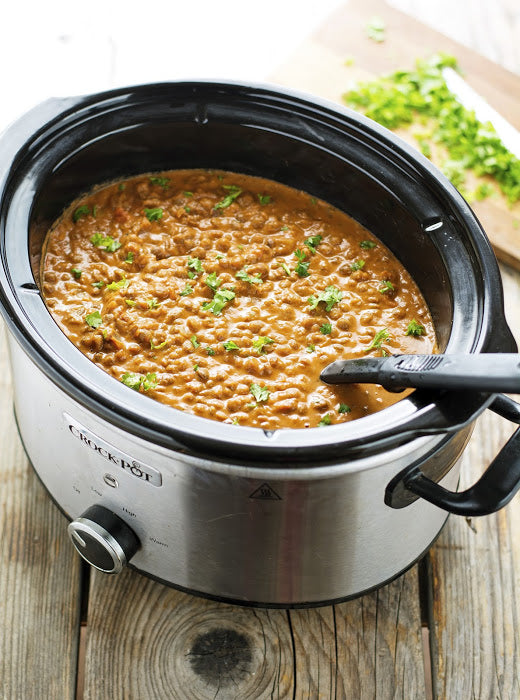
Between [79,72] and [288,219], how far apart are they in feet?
4.91

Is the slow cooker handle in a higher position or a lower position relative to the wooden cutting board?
lower

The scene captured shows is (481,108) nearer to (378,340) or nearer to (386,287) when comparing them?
(386,287)

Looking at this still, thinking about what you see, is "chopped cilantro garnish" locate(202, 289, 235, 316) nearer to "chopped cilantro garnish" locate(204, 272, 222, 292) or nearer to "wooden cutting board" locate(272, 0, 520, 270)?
"chopped cilantro garnish" locate(204, 272, 222, 292)

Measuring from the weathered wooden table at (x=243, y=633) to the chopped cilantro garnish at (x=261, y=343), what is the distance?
2.32 ft

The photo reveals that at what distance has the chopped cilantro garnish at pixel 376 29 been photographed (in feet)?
12.3

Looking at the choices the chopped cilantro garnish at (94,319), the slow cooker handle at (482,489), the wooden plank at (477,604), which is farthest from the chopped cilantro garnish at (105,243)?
the wooden plank at (477,604)

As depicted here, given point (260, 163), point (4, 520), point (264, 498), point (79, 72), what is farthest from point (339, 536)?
point (79, 72)

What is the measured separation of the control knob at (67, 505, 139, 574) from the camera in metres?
2.13

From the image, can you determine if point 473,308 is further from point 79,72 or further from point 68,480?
point 79,72

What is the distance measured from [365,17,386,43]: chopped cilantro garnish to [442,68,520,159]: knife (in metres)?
0.33

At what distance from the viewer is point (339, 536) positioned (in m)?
2.12

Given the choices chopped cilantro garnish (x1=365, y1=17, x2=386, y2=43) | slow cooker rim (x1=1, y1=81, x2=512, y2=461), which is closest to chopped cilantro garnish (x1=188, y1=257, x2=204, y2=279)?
slow cooker rim (x1=1, y1=81, x2=512, y2=461)

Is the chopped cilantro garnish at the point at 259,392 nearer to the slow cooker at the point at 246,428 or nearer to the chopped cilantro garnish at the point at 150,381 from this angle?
the chopped cilantro garnish at the point at 150,381

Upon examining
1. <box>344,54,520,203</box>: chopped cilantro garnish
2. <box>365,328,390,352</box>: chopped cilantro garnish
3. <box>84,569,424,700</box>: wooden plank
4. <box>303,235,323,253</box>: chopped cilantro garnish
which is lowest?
<box>84,569,424,700</box>: wooden plank
